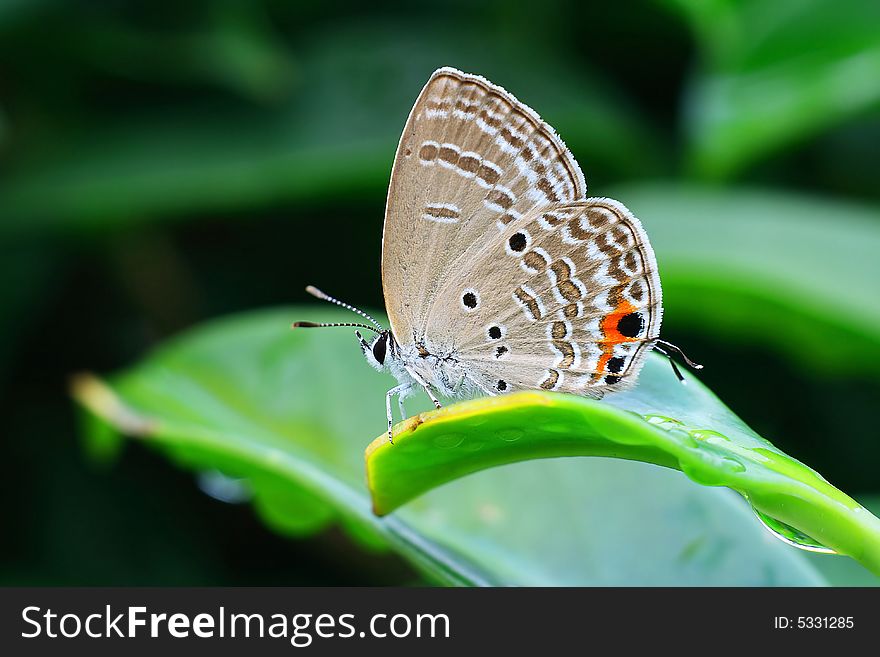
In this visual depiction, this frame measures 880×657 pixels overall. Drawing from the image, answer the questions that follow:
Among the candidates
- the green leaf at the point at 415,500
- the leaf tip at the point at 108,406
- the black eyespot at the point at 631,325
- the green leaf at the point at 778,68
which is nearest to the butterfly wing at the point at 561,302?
the black eyespot at the point at 631,325

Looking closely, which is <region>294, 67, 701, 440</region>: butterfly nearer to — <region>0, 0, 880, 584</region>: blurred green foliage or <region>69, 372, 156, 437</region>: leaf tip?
<region>69, 372, 156, 437</region>: leaf tip

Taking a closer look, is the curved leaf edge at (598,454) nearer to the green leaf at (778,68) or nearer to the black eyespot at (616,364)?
the black eyespot at (616,364)

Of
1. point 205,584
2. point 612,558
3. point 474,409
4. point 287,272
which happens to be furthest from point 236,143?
point 474,409

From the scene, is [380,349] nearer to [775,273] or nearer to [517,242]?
[517,242]

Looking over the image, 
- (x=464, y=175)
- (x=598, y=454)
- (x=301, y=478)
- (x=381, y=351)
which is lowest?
(x=598, y=454)

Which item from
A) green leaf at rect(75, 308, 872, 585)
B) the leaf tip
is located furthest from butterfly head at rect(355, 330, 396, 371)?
the leaf tip

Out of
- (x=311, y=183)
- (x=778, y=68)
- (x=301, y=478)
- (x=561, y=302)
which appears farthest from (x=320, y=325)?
(x=778, y=68)
